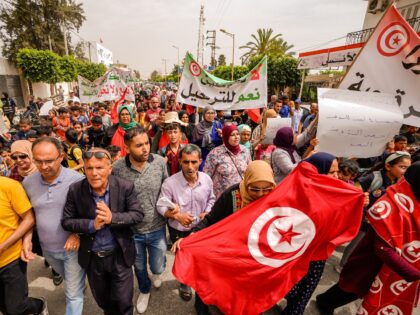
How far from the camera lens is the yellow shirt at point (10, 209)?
203 centimetres

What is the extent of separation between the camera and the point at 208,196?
2674 millimetres

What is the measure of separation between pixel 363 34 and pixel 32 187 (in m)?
23.4

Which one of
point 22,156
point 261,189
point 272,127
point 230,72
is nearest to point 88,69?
point 230,72

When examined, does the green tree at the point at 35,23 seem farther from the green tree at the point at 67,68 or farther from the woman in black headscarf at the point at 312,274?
the woman in black headscarf at the point at 312,274

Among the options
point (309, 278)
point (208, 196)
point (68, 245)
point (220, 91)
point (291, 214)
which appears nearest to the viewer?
point (291, 214)

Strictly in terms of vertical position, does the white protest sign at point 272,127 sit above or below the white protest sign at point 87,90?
below

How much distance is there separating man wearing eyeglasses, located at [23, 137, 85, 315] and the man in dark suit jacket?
126mm

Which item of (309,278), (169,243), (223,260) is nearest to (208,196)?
Answer: (223,260)

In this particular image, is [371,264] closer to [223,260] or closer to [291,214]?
[291,214]

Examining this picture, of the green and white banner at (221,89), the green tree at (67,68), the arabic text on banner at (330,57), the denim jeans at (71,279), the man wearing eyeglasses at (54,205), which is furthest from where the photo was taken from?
the green tree at (67,68)

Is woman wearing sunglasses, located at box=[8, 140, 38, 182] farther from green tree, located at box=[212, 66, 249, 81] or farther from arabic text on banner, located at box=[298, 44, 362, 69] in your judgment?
green tree, located at box=[212, 66, 249, 81]

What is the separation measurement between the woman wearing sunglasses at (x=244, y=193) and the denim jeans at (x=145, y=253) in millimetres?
645

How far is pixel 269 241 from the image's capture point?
1.99m

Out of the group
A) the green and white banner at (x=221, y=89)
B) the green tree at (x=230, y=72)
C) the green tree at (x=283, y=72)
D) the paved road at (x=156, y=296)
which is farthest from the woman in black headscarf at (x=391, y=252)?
the green tree at (x=230, y=72)
